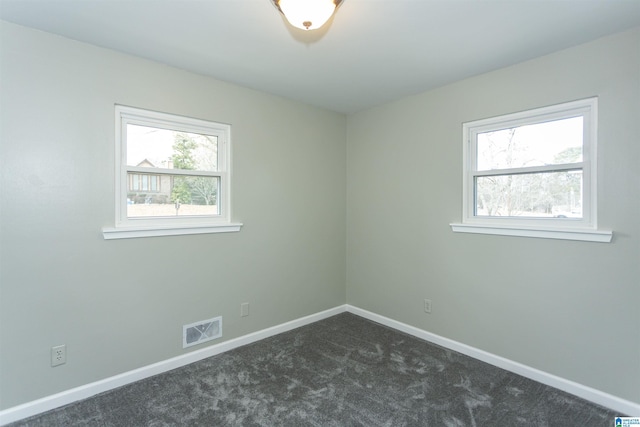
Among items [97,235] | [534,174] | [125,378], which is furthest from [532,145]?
[125,378]

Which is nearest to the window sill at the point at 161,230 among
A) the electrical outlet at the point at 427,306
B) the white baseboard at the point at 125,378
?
the white baseboard at the point at 125,378

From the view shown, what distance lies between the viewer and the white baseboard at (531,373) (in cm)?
207

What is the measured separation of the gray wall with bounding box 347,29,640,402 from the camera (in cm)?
207

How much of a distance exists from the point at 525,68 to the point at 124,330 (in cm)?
368

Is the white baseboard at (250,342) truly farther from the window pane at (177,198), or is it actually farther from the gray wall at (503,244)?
the window pane at (177,198)

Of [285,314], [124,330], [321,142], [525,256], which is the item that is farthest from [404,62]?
[124,330]

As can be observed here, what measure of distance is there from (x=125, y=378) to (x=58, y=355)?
0.48 meters

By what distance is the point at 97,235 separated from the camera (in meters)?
2.27

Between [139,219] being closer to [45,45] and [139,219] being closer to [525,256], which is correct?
[45,45]

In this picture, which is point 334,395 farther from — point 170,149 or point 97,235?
point 170,149

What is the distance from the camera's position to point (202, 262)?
9.12 feet

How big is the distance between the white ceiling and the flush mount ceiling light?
0.28 metres

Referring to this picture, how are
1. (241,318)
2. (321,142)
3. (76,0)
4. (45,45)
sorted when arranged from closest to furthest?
1. (76,0)
2. (45,45)
3. (241,318)
4. (321,142)

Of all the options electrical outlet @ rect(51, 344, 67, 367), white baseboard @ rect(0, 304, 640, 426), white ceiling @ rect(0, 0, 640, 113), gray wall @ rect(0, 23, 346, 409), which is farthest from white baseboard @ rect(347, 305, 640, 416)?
electrical outlet @ rect(51, 344, 67, 367)
